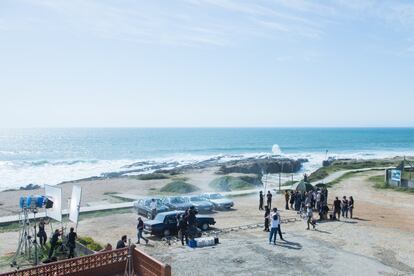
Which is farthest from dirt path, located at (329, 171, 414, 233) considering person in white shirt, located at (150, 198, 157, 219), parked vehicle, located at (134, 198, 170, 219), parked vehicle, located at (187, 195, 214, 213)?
person in white shirt, located at (150, 198, 157, 219)

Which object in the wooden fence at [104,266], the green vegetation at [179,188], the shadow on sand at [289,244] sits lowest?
the green vegetation at [179,188]

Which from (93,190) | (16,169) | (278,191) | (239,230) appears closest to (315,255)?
(239,230)

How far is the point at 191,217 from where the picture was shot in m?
20.9

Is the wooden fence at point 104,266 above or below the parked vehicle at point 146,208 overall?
above

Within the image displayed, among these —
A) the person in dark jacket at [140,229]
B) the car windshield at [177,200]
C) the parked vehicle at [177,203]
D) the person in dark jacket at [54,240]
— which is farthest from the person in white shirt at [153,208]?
the person in dark jacket at [54,240]

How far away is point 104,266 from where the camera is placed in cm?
1466

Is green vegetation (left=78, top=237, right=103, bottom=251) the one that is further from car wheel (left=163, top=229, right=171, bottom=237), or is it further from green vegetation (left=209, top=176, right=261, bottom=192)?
green vegetation (left=209, top=176, right=261, bottom=192)

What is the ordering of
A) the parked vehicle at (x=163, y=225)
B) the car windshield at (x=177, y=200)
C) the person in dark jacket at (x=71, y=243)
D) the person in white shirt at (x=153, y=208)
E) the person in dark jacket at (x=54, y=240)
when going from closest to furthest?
the person in dark jacket at (x=71, y=243)
the person in dark jacket at (x=54, y=240)
the parked vehicle at (x=163, y=225)
the person in white shirt at (x=153, y=208)
the car windshield at (x=177, y=200)

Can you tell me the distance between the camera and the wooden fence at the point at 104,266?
13398 mm

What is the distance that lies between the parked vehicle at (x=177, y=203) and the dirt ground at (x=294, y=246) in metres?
1.91

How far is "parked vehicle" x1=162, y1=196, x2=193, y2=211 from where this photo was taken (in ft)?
90.6

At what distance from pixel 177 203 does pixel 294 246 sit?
1067 centimetres

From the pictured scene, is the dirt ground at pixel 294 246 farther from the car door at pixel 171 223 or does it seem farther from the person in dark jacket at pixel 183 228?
the car door at pixel 171 223

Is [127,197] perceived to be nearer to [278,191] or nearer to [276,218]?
[278,191]
